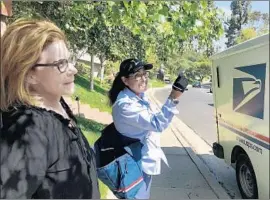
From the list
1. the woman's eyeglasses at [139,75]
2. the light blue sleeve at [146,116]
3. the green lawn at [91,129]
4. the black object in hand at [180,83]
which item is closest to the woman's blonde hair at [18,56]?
the black object in hand at [180,83]

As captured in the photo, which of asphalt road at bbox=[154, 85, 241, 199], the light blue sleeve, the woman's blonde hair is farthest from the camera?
asphalt road at bbox=[154, 85, 241, 199]

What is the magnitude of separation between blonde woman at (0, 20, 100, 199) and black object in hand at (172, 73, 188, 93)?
56 cm

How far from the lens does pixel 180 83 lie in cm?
164

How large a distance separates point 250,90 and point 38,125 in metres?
0.80

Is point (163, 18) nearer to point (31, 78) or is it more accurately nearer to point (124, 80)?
point (124, 80)

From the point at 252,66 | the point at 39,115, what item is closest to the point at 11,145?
the point at 39,115

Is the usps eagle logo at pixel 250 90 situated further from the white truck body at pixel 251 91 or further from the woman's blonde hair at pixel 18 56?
the woman's blonde hair at pixel 18 56

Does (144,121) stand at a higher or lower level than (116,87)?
lower

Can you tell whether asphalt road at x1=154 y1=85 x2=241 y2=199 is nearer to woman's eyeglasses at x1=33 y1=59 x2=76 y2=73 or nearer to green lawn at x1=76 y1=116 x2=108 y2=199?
woman's eyeglasses at x1=33 y1=59 x2=76 y2=73

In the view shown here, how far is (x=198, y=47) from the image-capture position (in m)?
2.21

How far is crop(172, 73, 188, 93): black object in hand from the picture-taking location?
1.62m

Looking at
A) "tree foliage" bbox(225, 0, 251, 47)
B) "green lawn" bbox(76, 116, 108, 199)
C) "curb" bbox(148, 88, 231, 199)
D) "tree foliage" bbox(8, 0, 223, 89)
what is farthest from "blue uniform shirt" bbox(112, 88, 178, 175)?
"green lawn" bbox(76, 116, 108, 199)

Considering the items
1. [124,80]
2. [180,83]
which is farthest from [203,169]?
[180,83]

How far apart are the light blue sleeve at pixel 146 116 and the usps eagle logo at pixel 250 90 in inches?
13.8
